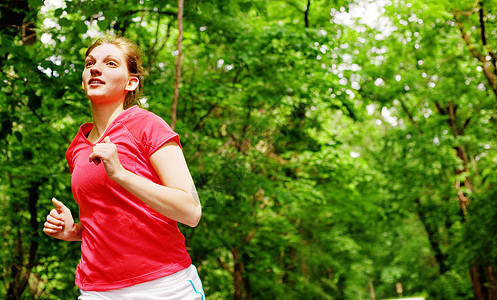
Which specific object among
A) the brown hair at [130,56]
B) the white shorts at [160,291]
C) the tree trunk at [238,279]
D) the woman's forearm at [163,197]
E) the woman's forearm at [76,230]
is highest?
the brown hair at [130,56]

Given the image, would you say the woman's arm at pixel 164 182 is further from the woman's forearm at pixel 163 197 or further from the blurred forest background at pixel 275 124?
the blurred forest background at pixel 275 124

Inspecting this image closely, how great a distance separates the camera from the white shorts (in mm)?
1294

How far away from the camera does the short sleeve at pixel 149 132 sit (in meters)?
1.30

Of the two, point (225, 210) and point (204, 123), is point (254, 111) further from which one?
point (225, 210)

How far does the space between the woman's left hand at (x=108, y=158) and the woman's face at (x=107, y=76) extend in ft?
1.04

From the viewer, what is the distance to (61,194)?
482 cm

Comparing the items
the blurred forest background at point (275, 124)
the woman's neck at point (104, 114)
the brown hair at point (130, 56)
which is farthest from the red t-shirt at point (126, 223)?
the blurred forest background at point (275, 124)

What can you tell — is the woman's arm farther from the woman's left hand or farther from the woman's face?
the woman's face

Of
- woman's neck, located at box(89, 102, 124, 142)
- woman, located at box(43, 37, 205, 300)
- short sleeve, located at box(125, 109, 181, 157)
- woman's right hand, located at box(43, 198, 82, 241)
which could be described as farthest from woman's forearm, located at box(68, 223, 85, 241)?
short sleeve, located at box(125, 109, 181, 157)

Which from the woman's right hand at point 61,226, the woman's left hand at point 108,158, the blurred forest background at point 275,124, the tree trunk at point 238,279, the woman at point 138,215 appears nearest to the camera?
the woman's left hand at point 108,158

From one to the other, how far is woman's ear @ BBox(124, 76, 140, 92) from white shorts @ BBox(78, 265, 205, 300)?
1.97 ft

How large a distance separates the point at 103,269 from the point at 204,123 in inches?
235

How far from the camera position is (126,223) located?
1.29 m

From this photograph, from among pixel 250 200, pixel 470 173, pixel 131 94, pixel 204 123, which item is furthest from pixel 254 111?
pixel 470 173
